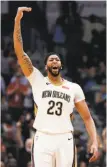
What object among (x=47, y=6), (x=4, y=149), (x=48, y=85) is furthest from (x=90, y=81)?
(x=48, y=85)

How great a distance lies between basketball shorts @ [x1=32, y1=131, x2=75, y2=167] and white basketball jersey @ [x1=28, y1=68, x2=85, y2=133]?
92mm

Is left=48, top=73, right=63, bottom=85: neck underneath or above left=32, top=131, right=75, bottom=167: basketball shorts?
above

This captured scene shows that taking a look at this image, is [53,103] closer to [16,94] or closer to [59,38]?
[16,94]

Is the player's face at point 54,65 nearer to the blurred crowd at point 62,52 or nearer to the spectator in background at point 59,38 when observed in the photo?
the blurred crowd at point 62,52

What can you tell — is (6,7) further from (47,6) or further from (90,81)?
(90,81)

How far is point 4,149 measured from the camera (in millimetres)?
13383

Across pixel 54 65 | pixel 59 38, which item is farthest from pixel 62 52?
pixel 54 65

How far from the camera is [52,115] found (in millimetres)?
8094

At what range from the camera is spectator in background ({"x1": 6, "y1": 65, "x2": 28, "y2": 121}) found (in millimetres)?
15141

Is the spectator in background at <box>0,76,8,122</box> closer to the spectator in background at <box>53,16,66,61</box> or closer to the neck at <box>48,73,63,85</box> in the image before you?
the spectator in background at <box>53,16,66,61</box>

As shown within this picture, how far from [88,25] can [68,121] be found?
10227 millimetres

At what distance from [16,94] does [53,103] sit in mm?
7376

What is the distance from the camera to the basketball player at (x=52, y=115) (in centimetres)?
806

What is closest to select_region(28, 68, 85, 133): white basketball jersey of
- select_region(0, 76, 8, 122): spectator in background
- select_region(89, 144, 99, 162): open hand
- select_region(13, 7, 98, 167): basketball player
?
select_region(13, 7, 98, 167): basketball player
